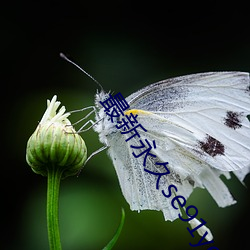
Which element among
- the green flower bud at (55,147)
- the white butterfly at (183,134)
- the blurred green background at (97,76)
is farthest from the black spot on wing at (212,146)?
the blurred green background at (97,76)

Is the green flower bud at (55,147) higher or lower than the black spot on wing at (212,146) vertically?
higher

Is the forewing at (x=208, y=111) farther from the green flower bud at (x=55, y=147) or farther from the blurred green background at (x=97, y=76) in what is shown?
the blurred green background at (x=97, y=76)

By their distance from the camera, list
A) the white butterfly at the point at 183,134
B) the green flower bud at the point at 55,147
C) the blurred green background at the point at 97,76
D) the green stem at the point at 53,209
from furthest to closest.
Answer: the blurred green background at the point at 97,76, the white butterfly at the point at 183,134, the green flower bud at the point at 55,147, the green stem at the point at 53,209

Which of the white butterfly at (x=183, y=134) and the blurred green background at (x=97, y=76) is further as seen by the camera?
the blurred green background at (x=97, y=76)

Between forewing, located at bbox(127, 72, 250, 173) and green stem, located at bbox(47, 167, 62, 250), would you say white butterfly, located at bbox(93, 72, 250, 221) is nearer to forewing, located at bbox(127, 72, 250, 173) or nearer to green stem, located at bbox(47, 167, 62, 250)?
forewing, located at bbox(127, 72, 250, 173)

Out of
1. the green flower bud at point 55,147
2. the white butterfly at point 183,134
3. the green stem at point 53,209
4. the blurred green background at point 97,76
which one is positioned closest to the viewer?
the green stem at point 53,209

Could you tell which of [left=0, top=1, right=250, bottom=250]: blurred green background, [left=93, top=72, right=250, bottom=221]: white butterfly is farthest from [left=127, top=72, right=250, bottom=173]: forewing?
[left=0, top=1, right=250, bottom=250]: blurred green background

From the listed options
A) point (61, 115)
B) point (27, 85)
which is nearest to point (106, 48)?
point (27, 85)

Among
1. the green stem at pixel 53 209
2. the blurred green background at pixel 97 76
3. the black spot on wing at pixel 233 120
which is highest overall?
the blurred green background at pixel 97 76
